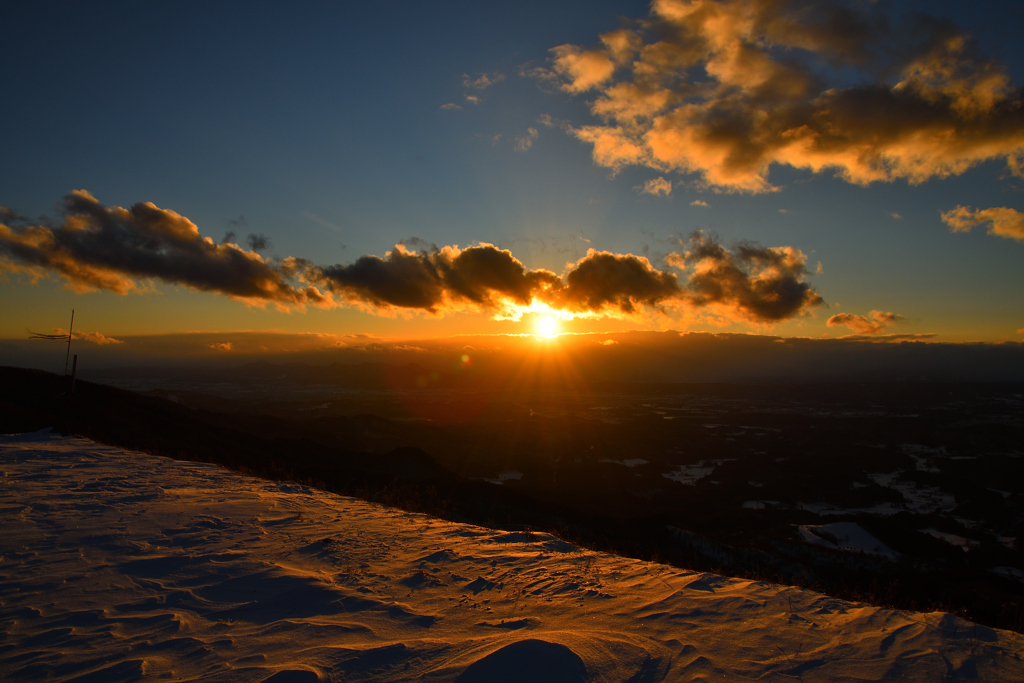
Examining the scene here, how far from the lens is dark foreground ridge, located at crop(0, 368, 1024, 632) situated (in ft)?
56.9

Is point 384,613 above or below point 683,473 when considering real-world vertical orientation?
above

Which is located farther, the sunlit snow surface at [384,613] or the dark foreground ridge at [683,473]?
the dark foreground ridge at [683,473]

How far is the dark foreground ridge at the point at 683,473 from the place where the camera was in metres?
17.3

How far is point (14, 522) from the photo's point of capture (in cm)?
577

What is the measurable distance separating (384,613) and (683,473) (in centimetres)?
6034

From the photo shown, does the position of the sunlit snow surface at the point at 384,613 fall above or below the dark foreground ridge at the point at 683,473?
above

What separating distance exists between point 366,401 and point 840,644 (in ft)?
452

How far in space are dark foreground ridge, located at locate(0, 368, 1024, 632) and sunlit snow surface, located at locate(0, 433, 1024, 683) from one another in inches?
99.7

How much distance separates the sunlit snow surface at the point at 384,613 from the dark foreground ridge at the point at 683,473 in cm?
253

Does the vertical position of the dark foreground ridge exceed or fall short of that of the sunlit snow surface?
it falls short

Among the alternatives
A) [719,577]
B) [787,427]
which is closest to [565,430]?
[787,427]

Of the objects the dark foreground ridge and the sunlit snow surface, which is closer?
the sunlit snow surface

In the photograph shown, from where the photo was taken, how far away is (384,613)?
426cm

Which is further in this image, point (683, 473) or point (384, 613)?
point (683, 473)
